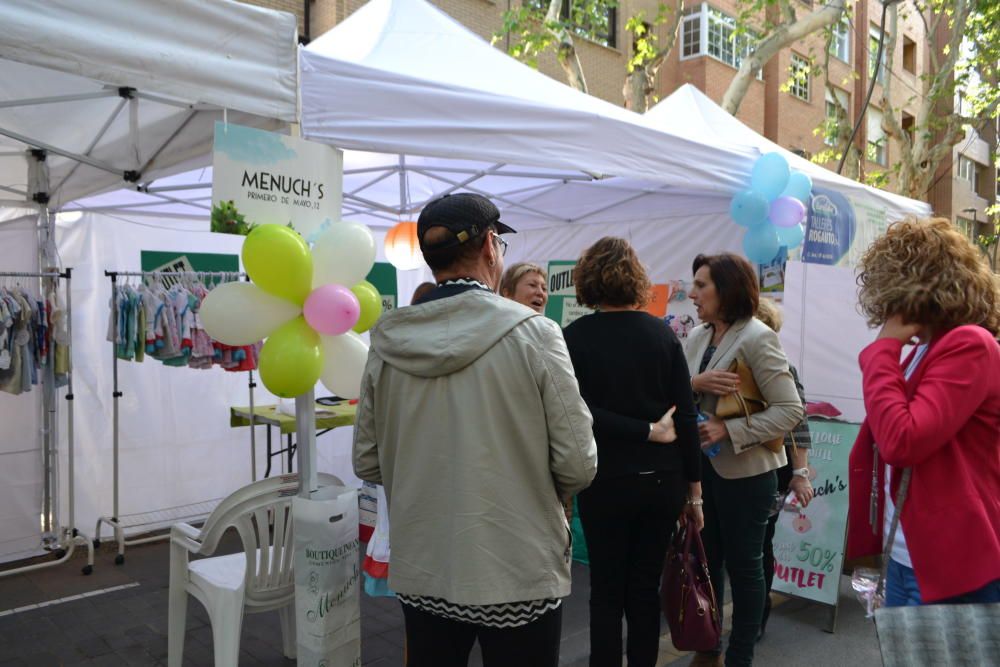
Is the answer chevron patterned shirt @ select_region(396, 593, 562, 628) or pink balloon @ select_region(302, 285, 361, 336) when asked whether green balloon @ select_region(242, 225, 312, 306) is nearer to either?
pink balloon @ select_region(302, 285, 361, 336)

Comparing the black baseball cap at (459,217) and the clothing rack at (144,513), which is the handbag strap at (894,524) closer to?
the black baseball cap at (459,217)

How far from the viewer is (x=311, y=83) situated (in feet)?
9.66

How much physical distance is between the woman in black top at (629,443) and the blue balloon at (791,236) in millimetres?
2639

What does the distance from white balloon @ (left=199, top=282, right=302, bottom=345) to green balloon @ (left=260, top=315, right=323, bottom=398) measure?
47mm

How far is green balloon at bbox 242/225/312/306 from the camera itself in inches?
97.9

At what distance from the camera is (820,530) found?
13.8ft

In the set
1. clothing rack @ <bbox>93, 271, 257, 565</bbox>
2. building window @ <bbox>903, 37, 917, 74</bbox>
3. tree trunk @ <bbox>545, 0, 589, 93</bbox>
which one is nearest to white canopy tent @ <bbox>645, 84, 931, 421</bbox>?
clothing rack @ <bbox>93, 271, 257, 565</bbox>

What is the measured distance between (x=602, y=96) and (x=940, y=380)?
13624 millimetres

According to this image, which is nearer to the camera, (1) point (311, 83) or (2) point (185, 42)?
(2) point (185, 42)

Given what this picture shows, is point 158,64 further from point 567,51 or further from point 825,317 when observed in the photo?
point 567,51

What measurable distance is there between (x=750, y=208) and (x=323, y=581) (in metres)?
3.51

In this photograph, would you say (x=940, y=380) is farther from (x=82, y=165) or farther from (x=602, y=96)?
(x=602, y=96)

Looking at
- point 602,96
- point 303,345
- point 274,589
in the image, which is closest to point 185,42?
point 303,345

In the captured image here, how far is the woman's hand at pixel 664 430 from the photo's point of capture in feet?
8.53
